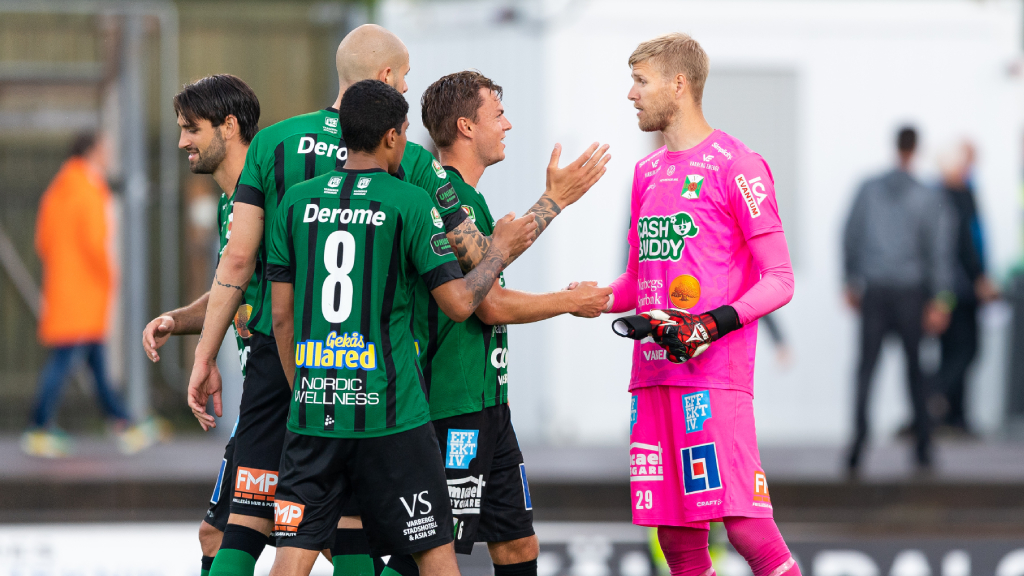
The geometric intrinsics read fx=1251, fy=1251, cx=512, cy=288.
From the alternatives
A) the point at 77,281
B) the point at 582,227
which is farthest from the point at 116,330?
the point at 582,227

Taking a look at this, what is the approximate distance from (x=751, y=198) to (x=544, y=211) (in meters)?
0.67

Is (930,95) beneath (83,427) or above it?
above

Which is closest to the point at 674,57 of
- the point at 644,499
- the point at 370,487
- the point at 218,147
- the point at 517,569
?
the point at 644,499

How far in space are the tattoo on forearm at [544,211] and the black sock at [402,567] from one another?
45.6 inches

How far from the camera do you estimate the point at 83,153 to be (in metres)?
9.25

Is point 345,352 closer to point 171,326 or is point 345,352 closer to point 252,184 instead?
point 252,184

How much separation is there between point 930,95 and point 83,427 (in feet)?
25.7

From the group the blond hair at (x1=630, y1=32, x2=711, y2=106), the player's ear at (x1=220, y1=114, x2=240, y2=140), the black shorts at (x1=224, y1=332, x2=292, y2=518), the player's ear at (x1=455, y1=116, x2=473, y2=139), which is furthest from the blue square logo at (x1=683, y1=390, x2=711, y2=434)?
the player's ear at (x1=220, y1=114, x2=240, y2=140)

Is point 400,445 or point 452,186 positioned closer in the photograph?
point 400,445

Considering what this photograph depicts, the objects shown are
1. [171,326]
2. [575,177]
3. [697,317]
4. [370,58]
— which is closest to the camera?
[697,317]

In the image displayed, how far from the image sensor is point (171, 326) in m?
4.34

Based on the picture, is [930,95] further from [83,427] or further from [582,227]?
[83,427]

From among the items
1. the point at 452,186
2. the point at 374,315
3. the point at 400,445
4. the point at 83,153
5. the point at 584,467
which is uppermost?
the point at 83,153

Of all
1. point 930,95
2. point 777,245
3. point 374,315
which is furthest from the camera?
point 930,95
